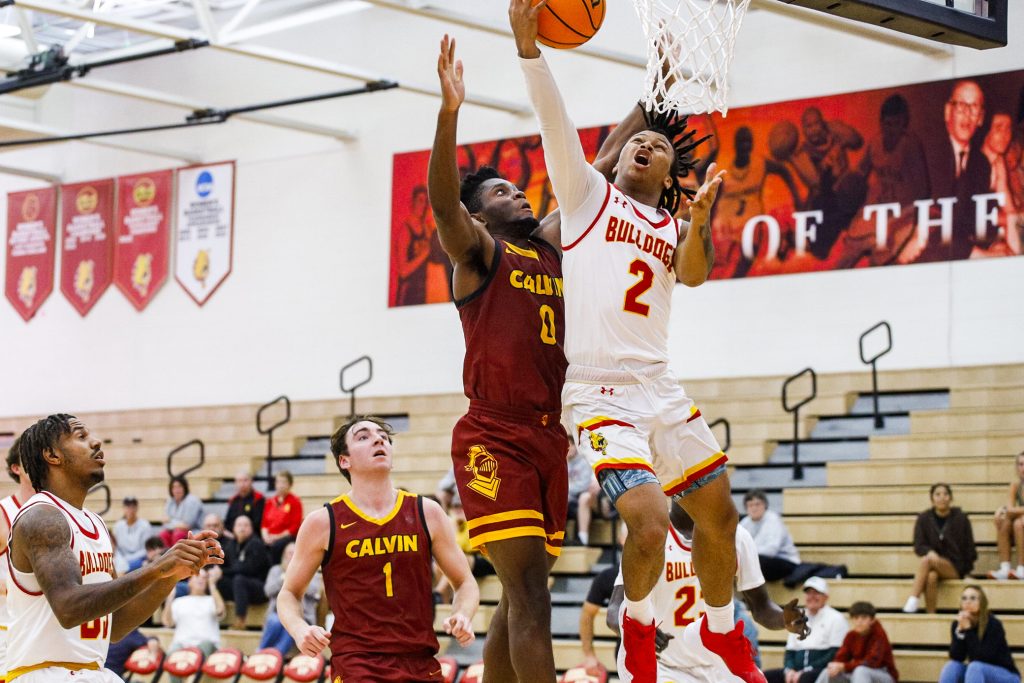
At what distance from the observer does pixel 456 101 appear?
5422 mm

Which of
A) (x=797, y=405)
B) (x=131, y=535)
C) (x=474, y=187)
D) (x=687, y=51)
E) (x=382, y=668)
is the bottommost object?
(x=131, y=535)

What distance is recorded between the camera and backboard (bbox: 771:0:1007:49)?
6.71m

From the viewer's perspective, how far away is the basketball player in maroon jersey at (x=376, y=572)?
6426 mm

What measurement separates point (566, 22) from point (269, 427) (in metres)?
15.5

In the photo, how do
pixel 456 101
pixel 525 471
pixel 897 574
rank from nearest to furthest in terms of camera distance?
pixel 456 101 → pixel 525 471 → pixel 897 574

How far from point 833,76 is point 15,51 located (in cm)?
1111

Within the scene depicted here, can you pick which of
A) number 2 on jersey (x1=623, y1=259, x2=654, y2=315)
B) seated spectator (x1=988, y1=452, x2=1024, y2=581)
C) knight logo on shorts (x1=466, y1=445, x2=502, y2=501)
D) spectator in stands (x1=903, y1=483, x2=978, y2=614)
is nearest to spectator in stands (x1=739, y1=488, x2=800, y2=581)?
spectator in stands (x1=903, y1=483, x2=978, y2=614)

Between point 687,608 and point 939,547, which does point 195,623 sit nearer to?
point 939,547

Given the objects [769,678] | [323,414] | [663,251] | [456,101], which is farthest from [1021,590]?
[323,414]

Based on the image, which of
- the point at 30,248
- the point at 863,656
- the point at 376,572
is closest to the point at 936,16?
the point at 376,572

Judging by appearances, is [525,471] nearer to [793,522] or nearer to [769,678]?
[769,678]

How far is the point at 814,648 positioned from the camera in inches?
464

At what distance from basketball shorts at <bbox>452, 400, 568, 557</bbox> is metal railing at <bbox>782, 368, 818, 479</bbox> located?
30.0 ft

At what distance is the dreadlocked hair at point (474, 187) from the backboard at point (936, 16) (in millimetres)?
1519
